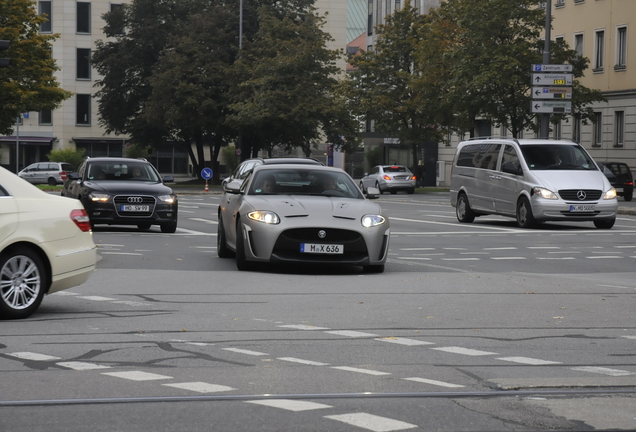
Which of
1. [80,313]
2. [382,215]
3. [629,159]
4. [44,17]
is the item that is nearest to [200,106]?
[44,17]

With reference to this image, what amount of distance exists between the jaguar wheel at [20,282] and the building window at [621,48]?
5110 cm

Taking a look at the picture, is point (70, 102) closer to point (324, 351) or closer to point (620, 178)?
point (620, 178)

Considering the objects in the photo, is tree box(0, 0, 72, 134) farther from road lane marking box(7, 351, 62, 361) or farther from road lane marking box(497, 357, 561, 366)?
road lane marking box(497, 357, 561, 366)

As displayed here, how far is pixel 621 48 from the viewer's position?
58.1 metres

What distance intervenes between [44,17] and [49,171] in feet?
75.3

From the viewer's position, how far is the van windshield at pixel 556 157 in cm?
2636

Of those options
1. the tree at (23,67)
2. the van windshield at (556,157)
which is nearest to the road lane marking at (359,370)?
the van windshield at (556,157)

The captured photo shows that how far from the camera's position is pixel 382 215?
48.7 ft

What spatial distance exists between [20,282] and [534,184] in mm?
17241

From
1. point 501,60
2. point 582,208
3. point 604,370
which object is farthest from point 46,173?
point 604,370

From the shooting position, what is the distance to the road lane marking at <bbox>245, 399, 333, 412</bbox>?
6098mm

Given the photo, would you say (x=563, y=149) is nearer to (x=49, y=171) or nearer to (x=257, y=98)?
(x=257, y=98)

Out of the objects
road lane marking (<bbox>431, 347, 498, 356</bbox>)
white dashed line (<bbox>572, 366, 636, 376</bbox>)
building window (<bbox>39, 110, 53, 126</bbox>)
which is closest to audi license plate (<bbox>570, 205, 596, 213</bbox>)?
road lane marking (<bbox>431, 347, 498, 356</bbox>)

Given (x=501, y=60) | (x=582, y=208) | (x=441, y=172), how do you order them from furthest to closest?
(x=441, y=172) → (x=501, y=60) → (x=582, y=208)
